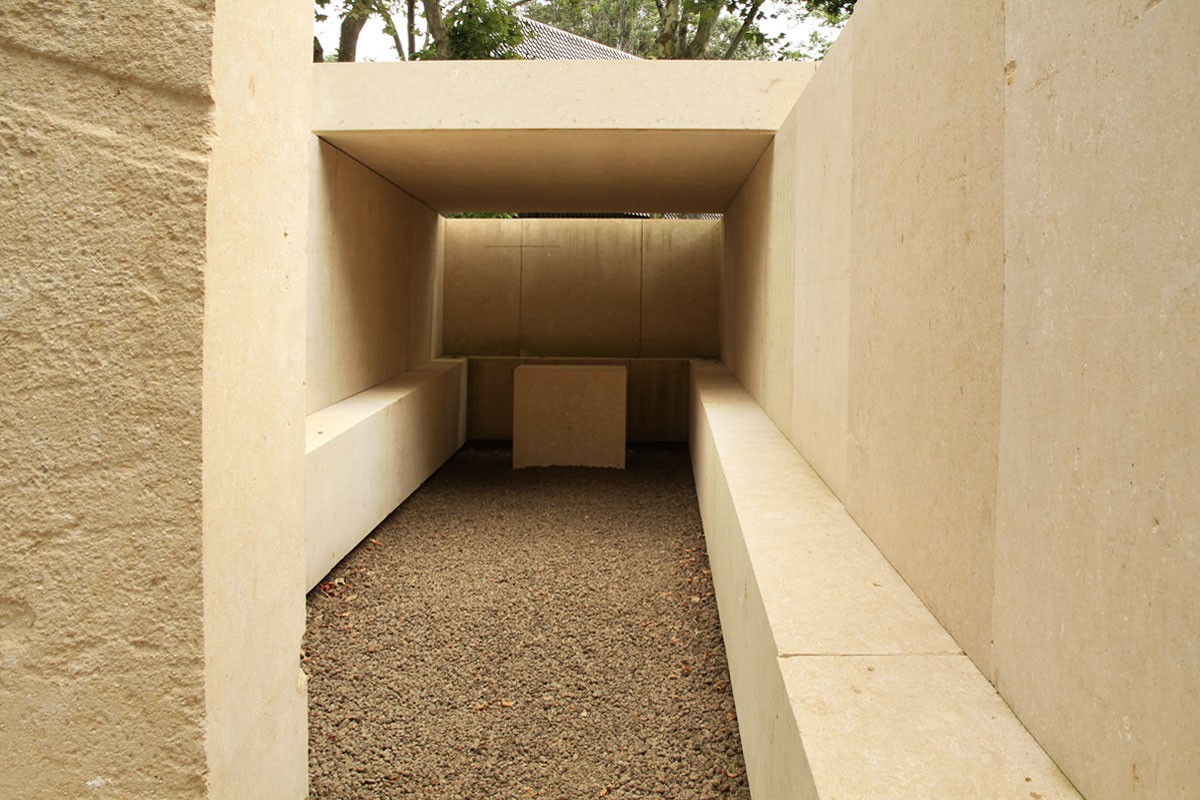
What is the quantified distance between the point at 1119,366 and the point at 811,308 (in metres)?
2.85

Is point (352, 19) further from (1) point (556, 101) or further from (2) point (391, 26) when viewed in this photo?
(1) point (556, 101)

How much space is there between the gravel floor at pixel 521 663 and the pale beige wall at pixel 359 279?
1161 millimetres

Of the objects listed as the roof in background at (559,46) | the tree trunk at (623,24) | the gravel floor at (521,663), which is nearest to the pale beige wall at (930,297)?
the gravel floor at (521,663)

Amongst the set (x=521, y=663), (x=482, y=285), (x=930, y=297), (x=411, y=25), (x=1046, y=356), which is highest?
(x=411, y=25)

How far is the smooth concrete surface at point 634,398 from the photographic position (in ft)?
31.9

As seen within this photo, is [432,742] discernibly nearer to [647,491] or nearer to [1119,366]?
[1119,366]

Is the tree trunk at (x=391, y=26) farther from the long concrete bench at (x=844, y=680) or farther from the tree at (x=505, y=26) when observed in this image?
the long concrete bench at (x=844, y=680)

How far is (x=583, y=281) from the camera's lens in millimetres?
10219

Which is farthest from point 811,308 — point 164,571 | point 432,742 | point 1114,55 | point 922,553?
point 164,571

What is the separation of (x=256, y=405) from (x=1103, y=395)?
5.38ft

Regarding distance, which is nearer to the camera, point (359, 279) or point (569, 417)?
point (359, 279)

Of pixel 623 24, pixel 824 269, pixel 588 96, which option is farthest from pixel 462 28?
pixel 623 24

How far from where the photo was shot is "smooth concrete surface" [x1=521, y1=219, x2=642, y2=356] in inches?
402

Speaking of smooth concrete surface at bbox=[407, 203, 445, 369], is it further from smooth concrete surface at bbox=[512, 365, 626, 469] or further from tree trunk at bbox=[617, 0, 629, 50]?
tree trunk at bbox=[617, 0, 629, 50]
